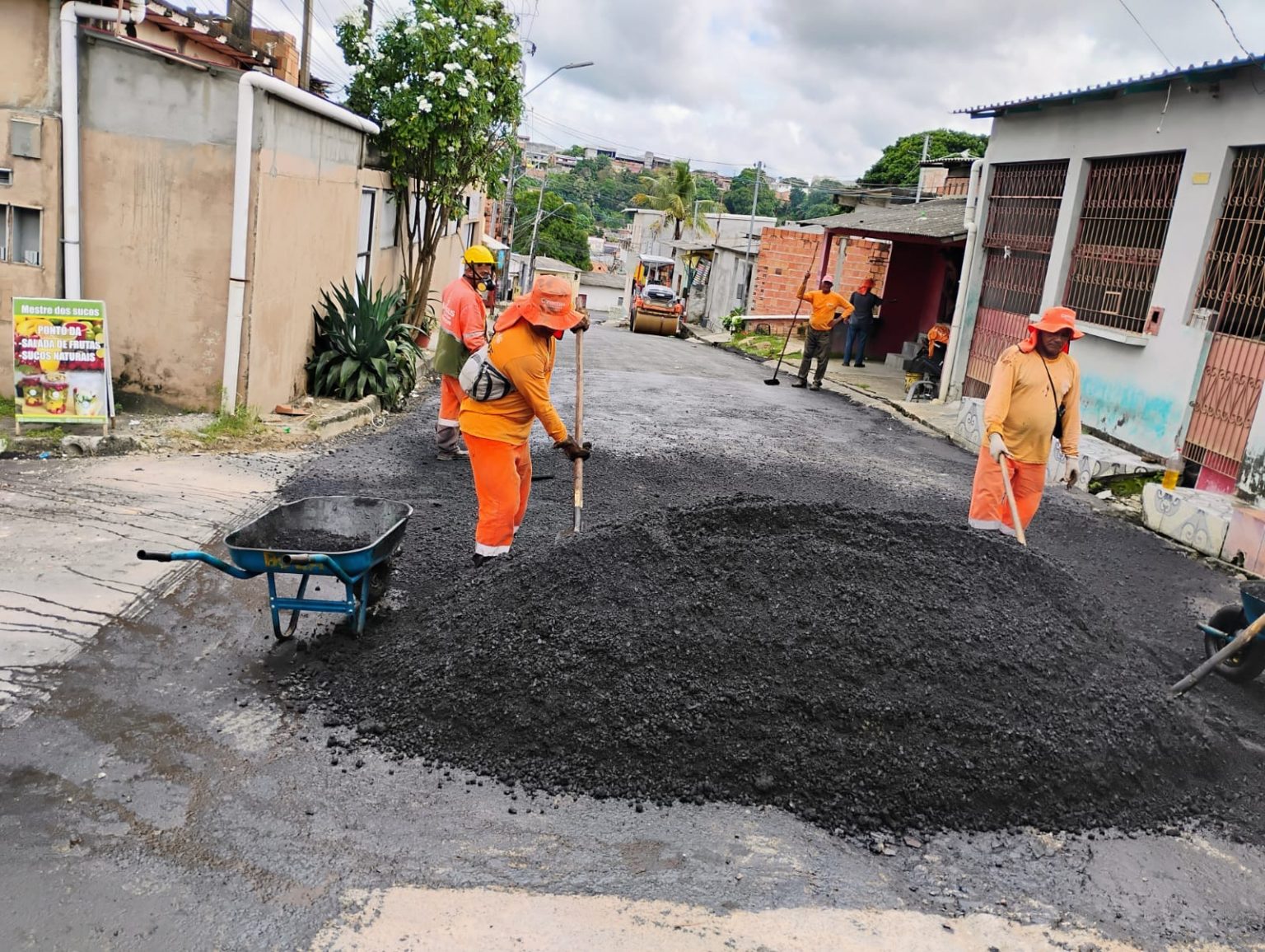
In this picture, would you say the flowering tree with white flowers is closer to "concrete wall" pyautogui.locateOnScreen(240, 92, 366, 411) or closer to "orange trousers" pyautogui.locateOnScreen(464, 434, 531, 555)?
"concrete wall" pyautogui.locateOnScreen(240, 92, 366, 411)

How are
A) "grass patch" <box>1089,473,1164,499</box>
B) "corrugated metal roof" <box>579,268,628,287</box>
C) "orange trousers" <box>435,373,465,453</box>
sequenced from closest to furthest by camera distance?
"orange trousers" <box>435,373,465,453</box>, "grass patch" <box>1089,473,1164,499</box>, "corrugated metal roof" <box>579,268,628,287</box>

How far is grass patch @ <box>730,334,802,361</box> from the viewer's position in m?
22.7

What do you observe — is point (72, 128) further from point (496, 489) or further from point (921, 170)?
point (921, 170)

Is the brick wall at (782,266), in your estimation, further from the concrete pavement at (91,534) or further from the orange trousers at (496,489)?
the orange trousers at (496,489)

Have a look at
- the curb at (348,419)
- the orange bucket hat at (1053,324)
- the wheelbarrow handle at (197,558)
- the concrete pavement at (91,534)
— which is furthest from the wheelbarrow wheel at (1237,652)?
the curb at (348,419)

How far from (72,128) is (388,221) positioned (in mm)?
6676

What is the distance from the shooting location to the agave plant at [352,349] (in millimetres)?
10688

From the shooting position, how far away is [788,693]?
4.30m

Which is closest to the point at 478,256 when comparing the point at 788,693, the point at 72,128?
the point at 72,128

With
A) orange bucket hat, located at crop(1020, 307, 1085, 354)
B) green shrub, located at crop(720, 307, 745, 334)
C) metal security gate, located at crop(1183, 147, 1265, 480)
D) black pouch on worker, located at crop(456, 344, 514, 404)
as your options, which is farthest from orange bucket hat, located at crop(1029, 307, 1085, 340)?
green shrub, located at crop(720, 307, 745, 334)

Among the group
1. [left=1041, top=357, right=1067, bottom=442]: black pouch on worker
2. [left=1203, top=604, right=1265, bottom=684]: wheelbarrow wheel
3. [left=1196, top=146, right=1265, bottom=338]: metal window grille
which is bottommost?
[left=1203, top=604, right=1265, bottom=684]: wheelbarrow wheel

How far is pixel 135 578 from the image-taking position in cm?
560

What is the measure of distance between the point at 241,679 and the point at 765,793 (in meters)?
2.41

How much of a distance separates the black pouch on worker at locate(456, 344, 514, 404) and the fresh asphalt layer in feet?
2.87
